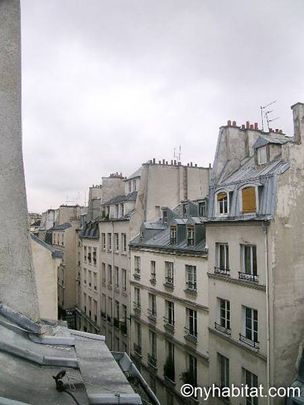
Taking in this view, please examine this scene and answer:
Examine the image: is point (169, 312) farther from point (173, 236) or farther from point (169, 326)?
point (173, 236)

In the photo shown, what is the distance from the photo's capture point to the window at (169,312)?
24609 mm

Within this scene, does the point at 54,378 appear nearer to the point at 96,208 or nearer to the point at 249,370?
the point at 249,370

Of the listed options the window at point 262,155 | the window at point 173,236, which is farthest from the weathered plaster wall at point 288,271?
the window at point 173,236

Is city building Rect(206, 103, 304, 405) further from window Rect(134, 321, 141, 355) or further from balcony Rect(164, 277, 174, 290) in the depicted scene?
window Rect(134, 321, 141, 355)

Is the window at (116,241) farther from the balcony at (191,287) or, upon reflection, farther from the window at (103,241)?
the balcony at (191,287)

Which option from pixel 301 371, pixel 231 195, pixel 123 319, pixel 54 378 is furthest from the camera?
pixel 123 319

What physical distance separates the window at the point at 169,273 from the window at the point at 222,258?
17.2ft

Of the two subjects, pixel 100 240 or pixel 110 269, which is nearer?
pixel 110 269

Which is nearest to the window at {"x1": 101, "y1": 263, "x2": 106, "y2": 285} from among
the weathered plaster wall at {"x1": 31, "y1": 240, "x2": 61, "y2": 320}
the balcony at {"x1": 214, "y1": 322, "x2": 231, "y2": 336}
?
the balcony at {"x1": 214, "y1": 322, "x2": 231, "y2": 336}

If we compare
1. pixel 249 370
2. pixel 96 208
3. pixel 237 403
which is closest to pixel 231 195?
pixel 249 370

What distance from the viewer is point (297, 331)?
17.0 meters

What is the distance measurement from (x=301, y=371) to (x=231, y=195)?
932cm

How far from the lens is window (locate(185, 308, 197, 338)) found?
22.1 metres

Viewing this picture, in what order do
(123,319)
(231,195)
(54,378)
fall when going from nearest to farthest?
(54,378) < (231,195) < (123,319)
